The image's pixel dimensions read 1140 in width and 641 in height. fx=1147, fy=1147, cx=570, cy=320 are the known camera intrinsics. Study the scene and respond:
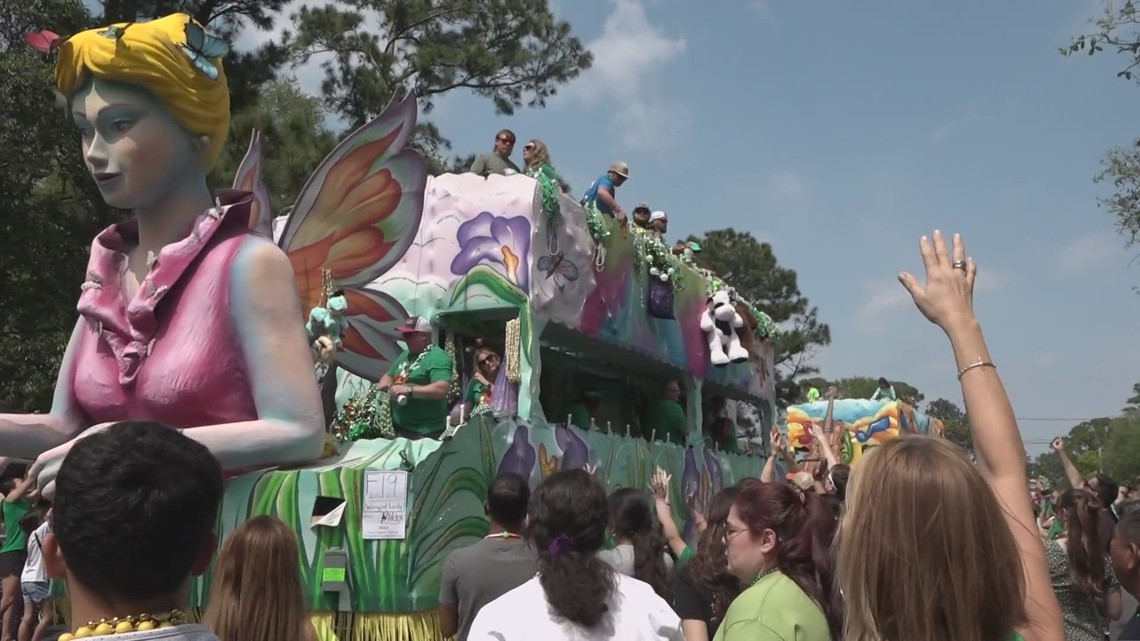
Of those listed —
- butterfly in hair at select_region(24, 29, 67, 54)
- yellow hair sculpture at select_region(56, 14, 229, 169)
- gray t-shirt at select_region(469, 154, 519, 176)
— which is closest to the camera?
yellow hair sculpture at select_region(56, 14, 229, 169)

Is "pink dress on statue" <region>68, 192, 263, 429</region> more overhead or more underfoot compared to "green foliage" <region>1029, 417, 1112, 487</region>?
more underfoot

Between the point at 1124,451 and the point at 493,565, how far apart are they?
6206 cm

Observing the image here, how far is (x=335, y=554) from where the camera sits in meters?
5.64

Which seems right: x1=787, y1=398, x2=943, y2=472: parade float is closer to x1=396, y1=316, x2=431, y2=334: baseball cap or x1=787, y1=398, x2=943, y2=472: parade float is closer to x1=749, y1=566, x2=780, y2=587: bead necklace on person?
x1=396, y1=316, x2=431, y2=334: baseball cap

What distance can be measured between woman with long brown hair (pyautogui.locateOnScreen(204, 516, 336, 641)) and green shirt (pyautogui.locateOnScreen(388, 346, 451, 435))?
351 centimetres

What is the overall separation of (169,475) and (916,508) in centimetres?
119

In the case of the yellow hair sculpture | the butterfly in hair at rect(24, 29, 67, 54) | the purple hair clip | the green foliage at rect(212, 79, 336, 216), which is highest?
the green foliage at rect(212, 79, 336, 216)

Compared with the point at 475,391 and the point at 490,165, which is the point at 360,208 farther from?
the point at 490,165

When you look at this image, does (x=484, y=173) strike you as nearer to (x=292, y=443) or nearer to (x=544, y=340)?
(x=544, y=340)

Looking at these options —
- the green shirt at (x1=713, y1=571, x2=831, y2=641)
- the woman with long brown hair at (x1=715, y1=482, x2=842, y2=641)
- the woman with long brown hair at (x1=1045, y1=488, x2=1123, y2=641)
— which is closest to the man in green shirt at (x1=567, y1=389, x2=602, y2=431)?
the woman with long brown hair at (x1=1045, y1=488, x2=1123, y2=641)

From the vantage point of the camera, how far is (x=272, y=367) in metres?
4.17

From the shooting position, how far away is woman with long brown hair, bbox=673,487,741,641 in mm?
3723

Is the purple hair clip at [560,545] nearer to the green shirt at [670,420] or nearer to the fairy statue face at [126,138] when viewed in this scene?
the fairy statue face at [126,138]

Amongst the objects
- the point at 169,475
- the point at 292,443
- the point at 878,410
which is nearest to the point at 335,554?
the point at 292,443
